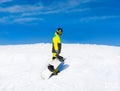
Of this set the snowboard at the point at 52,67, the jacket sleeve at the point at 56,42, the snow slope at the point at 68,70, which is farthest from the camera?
the snowboard at the point at 52,67

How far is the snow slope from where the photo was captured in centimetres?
1866

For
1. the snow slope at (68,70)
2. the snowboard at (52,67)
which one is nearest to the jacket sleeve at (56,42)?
the snowboard at (52,67)

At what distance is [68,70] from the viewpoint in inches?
797

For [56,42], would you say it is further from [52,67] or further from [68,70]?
[68,70]

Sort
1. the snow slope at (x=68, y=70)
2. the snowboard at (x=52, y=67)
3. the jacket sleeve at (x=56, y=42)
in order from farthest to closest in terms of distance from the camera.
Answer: the snowboard at (x=52, y=67), the jacket sleeve at (x=56, y=42), the snow slope at (x=68, y=70)

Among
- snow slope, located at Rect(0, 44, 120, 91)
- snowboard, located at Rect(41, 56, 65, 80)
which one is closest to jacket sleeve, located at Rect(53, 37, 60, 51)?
snowboard, located at Rect(41, 56, 65, 80)

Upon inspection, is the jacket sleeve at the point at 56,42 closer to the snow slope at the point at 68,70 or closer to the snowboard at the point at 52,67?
the snowboard at the point at 52,67

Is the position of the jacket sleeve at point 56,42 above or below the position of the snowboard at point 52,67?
above

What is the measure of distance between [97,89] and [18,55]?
25.5 ft

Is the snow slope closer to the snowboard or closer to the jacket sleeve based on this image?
the snowboard

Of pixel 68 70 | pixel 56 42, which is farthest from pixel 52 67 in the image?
pixel 56 42

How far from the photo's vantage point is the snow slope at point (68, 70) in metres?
18.7

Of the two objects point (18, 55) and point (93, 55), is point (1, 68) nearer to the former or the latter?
point (18, 55)

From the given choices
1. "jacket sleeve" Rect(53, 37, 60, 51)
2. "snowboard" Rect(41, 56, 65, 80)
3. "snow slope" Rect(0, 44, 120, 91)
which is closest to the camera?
"snow slope" Rect(0, 44, 120, 91)
